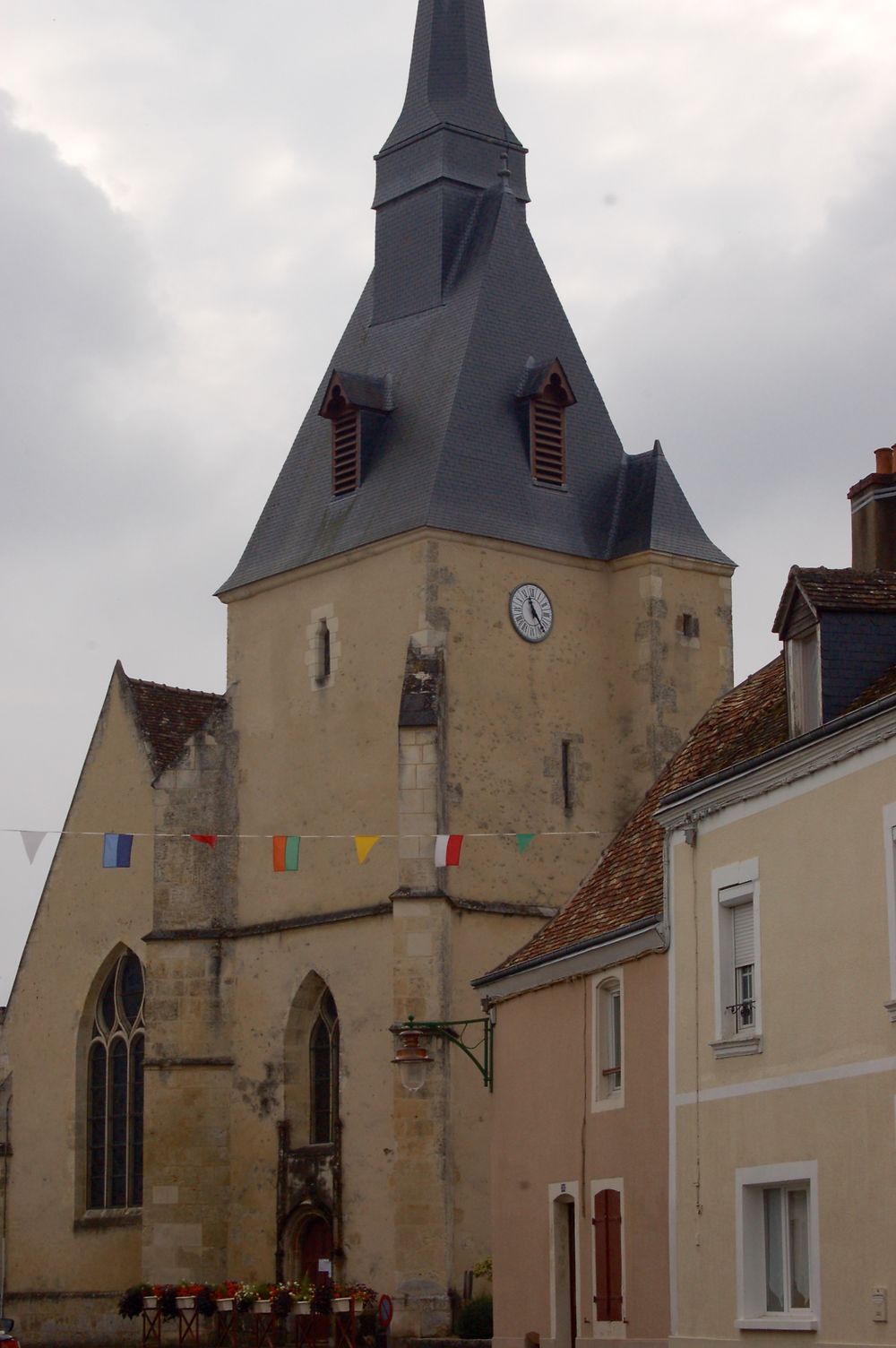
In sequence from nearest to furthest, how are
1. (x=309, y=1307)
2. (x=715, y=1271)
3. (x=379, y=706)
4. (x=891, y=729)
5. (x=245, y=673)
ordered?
(x=891, y=729), (x=715, y=1271), (x=309, y=1307), (x=379, y=706), (x=245, y=673)

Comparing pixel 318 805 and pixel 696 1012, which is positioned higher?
pixel 318 805

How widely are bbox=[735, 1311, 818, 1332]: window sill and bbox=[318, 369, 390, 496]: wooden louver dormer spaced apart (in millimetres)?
19582

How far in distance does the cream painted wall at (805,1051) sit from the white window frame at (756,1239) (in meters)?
0.09

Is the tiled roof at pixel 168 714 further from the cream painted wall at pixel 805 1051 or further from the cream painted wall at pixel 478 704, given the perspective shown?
the cream painted wall at pixel 805 1051

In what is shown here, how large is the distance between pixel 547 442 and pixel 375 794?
6.16 m

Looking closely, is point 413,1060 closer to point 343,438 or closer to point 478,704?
point 478,704

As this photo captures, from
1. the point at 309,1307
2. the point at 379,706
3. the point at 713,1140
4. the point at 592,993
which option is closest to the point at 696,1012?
the point at 713,1140

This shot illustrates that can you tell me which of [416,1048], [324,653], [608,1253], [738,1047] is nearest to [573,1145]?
[608,1253]

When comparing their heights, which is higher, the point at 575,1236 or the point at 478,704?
the point at 478,704

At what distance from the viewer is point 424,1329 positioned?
2953 centimetres

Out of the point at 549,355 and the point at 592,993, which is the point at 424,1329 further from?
the point at 549,355

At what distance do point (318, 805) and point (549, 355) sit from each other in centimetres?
788

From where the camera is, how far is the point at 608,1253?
2009 cm

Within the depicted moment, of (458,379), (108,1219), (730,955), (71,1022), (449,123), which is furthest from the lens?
(449,123)
